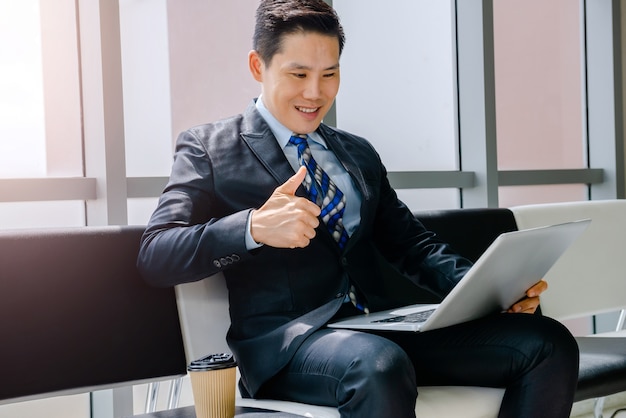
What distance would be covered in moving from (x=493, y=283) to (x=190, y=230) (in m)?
0.64

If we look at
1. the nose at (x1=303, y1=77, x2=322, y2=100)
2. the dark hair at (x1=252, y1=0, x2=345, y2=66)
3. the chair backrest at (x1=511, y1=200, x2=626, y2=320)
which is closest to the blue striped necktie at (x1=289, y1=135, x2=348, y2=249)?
the nose at (x1=303, y1=77, x2=322, y2=100)

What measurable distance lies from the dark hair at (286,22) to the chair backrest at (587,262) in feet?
3.91

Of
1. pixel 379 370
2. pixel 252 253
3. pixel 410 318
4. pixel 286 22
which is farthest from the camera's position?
pixel 286 22

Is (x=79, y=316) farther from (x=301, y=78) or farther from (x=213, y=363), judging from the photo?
(x=301, y=78)

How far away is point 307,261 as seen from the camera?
189 centimetres

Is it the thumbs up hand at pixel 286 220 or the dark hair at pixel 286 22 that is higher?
the dark hair at pixel 286 22

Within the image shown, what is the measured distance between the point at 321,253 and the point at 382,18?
176 cm

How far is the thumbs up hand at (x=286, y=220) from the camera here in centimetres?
162

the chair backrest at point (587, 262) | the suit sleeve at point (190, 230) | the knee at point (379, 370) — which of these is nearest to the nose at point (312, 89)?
the suit sleeve at point (190, 230)

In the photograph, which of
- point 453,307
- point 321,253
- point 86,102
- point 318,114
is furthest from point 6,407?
point 453,307

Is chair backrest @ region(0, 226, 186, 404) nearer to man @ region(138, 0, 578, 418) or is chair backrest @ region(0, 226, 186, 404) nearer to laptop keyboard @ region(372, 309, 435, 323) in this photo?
man @ region(138, 0, 578, 418)

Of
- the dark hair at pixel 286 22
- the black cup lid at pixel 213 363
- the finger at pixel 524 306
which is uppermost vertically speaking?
the dark hair at pixel 286 22

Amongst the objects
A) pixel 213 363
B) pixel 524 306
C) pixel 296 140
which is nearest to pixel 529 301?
pixel 524 306

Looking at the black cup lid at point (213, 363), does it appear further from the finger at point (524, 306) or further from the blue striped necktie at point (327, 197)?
the finger at point (524, 306)
